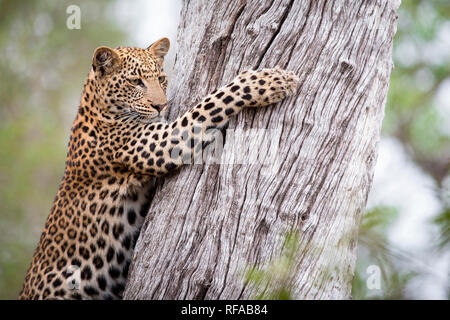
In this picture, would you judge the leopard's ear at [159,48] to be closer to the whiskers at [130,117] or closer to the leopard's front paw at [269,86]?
the whiskers at [130,117]

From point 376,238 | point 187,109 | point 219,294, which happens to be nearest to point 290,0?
point 187,109

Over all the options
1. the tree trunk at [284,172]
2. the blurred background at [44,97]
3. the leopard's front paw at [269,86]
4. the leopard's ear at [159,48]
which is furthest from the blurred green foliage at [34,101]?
the leopard's front paw at [269,86]

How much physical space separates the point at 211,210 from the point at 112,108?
216cm

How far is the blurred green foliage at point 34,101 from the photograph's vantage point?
1527 cm

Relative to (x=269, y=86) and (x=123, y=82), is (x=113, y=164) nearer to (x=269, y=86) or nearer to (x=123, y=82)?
(x=123, y=82)

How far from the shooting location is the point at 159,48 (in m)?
6.55

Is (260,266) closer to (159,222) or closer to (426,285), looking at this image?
(159,222)

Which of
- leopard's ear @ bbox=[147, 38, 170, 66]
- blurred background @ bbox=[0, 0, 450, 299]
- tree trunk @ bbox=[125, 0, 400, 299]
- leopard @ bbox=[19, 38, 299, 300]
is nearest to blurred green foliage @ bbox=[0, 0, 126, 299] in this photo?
blurred background @ bbox=[0, 0, 450, 299]

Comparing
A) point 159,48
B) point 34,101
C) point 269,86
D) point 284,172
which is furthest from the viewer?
point 34,101

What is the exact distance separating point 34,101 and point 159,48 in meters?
12.4

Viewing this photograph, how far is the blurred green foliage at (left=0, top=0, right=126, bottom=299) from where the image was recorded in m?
15.3

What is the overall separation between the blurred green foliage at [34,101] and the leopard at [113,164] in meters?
9.07

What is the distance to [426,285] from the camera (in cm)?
166

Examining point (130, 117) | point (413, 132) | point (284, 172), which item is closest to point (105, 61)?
point (130, 117)
